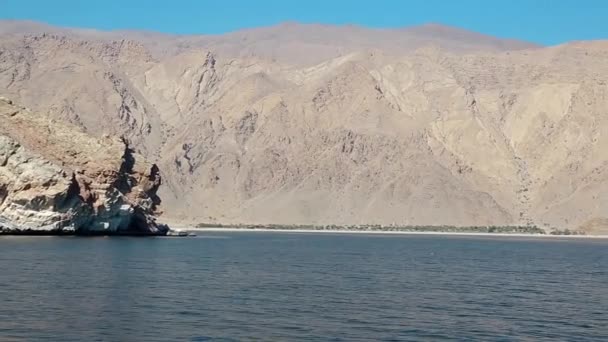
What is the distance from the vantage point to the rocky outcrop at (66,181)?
368ft

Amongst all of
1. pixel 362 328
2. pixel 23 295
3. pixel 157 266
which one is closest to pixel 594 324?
pixel 362 328

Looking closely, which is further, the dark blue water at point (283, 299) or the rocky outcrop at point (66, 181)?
the rocky outcrop at point (66, 181)

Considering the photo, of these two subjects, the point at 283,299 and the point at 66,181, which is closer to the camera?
the point at 283,299

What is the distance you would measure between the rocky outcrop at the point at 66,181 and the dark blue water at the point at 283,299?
72.7ft

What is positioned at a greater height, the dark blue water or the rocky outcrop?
the rocky outcrop

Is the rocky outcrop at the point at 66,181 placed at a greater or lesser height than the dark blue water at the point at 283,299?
greater

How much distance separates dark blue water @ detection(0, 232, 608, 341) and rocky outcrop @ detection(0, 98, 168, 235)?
72.7 feet

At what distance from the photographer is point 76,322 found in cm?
4275

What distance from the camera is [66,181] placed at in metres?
114

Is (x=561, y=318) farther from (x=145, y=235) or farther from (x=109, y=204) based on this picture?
(x=145, y=235)

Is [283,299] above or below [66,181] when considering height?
below

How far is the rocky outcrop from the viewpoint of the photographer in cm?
11225

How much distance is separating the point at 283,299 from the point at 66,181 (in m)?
65.0

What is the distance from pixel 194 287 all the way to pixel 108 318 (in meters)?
15.5
